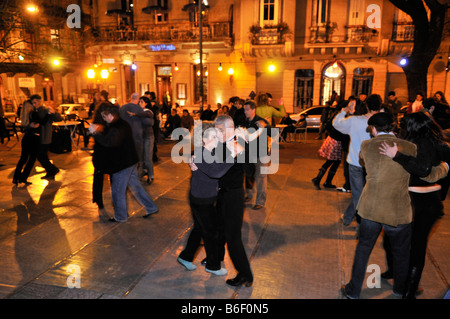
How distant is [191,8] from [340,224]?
18073mm

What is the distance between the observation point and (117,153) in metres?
5.20

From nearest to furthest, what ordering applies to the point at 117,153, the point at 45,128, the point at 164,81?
the point at 117,153
the point at 45,128
the point at 164,81

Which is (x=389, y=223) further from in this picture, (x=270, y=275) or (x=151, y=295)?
(x=151, y=295)

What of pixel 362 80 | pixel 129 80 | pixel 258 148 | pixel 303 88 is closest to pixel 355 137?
pixel 258 148

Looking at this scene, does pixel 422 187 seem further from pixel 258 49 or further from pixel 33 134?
pixel 258 49

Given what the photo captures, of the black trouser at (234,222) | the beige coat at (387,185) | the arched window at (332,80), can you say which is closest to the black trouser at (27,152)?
the black trouser at (234,222)

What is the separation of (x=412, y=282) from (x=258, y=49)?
59.6 feet

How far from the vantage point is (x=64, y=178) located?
27.3ft

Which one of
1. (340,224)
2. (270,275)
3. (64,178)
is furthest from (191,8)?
(270,275)

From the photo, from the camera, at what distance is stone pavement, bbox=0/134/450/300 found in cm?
375

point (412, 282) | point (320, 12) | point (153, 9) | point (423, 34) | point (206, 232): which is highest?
point (153, 9)

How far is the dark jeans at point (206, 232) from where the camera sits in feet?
12.2

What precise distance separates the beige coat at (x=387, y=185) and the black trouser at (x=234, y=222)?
121cm
